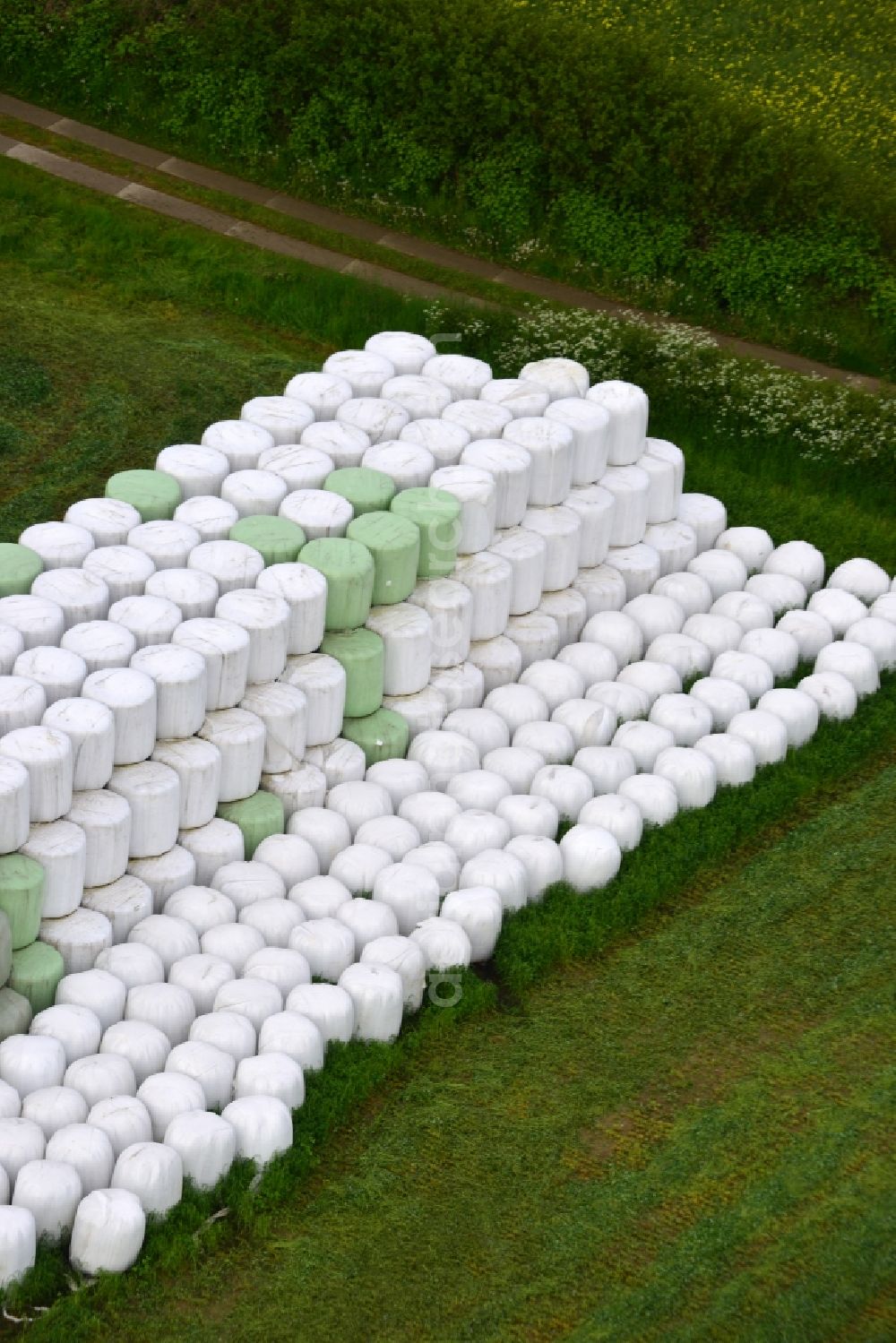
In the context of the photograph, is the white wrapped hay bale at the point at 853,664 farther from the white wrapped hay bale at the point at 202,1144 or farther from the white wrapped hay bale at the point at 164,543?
the white wrapped hay bale at the point at 202,1144

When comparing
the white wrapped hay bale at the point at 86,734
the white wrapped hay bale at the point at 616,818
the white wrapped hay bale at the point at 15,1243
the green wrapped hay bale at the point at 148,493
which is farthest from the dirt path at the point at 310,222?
the white wrapped hay bale at the point at 15,1243

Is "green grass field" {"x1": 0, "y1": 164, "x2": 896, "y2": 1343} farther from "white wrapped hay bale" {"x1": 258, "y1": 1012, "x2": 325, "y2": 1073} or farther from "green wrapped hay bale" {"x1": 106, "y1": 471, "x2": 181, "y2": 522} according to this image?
"green wrapped hay bale" {"x1": 106, "y1": 471, "x2": 181, "y2": 522}

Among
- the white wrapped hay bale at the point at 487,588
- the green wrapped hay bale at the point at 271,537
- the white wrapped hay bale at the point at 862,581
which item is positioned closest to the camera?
the green wrapped hay bale at the point at 271,537

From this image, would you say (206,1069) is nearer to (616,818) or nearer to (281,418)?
(616,818)

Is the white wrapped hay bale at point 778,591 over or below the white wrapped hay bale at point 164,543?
below

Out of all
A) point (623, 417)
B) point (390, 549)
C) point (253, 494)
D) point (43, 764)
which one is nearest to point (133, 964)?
point (43, 764)

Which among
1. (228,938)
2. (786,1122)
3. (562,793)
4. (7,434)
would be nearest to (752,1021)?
(786,1122)
